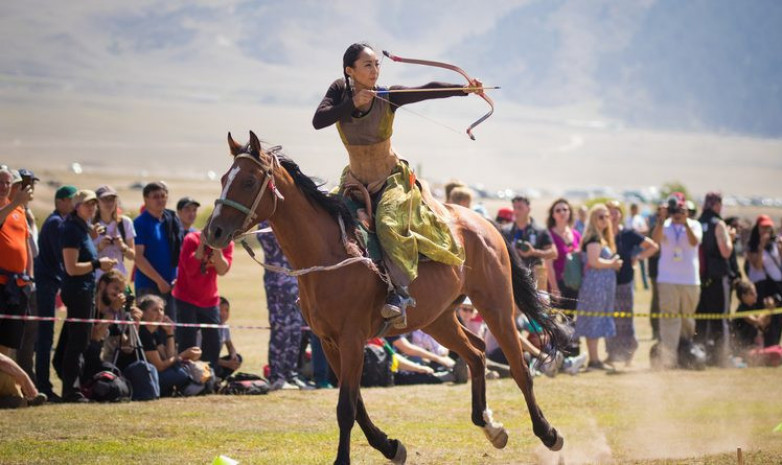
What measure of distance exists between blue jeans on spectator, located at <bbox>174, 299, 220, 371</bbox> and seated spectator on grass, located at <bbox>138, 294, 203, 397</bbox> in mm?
549

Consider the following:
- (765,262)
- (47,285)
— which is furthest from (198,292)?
(765,262)

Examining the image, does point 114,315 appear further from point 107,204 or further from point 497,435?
point 497,435

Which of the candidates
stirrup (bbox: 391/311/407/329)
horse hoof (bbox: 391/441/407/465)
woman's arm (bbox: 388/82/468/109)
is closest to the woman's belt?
woman's arm (bbox: 388/82/468/109)

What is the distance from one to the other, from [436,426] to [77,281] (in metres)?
4.38

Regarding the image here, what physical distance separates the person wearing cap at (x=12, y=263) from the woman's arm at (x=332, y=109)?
14.6 ft

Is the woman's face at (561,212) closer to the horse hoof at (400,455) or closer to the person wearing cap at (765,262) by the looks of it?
the person wearing cap at (765,262)

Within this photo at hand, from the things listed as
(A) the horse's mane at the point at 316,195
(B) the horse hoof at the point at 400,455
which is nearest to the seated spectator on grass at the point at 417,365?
(B) the horse hoof at the point at 400,455

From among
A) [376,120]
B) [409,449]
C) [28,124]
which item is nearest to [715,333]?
[409,449]

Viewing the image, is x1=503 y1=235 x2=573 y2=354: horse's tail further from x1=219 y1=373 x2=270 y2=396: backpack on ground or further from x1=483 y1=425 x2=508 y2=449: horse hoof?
x1=219 y1=373 x2=270 y2=396: backpack on ground

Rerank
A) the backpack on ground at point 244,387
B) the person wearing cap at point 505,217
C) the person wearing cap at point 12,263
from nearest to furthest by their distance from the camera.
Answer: the person wearing cap at point 12,263 → the backpack on ground at point 244,387 → the person wearing cap at point 505,217

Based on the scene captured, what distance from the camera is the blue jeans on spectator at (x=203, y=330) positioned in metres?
13.3

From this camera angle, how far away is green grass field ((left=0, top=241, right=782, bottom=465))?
9422mm

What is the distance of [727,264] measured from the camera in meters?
17.2

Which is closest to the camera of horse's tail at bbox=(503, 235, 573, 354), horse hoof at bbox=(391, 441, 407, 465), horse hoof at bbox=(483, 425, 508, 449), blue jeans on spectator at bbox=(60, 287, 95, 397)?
horse hoof at bbox=(391, 441, 407, 465)
